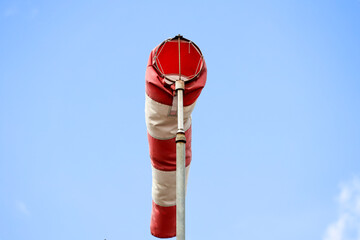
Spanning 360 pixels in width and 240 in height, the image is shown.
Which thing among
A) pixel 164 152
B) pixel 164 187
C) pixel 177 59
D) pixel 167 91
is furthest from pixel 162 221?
pixel 177 59

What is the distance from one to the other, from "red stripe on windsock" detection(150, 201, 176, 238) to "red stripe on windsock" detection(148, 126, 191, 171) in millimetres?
859

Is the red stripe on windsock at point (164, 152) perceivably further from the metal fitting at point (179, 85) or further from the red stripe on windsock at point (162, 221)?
the metal fitting at point (179, 85)

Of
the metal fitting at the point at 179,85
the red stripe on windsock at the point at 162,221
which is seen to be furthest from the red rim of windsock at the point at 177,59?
the red stripe on windsock at the point at 162,221

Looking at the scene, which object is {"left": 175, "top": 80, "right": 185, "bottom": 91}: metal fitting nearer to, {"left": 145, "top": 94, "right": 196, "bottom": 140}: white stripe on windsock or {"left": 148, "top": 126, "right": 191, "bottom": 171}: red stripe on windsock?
{"left": 145, "top": 94, "right": 196, "bottom": 140}: white stripe on windsock

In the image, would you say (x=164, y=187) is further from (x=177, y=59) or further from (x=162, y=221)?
(x=177, y=59)

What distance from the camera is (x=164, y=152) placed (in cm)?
517

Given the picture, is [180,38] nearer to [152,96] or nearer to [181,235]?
[152,96]

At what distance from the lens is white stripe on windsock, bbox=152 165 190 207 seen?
17.8 ft

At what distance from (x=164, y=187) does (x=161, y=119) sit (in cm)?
132

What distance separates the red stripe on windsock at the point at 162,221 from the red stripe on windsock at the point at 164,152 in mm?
859

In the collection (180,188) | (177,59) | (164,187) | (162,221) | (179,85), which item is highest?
(177,59)

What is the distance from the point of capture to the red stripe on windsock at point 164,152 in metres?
5.03

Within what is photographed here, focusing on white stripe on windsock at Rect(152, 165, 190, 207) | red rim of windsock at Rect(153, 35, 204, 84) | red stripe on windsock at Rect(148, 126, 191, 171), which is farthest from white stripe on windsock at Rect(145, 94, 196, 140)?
white stripe on windsock at Rect(152, 165, 190, 207)

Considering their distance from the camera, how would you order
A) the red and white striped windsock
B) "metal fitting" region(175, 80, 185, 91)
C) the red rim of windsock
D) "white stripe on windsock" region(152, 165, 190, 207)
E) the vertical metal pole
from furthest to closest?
"white stripe on windsock" region(152, 165, 190, 207) → the red rim of windsock → the red and white striped windsock → "metal fitting" region(175, 80, 185, 91) → the vertical metal pole
